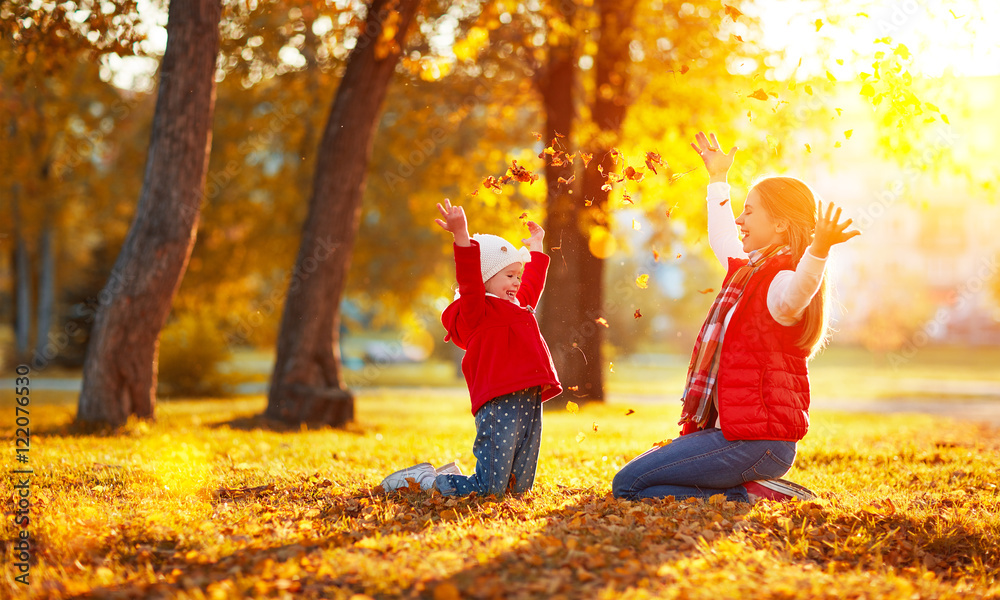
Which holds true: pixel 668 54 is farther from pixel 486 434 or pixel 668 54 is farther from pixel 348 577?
pixel 348 577

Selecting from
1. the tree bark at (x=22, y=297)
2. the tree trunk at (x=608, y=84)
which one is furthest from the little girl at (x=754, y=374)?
the tree bark at (x=22, y=297)

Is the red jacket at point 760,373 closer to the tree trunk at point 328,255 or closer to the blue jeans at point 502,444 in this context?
the blue jeans at point 502,444

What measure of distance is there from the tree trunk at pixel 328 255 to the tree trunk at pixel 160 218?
205cm

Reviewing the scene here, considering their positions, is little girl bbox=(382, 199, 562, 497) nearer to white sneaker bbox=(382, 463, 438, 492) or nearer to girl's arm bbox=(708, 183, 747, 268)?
white sneaker bbox=(382, 463, 438, 492)

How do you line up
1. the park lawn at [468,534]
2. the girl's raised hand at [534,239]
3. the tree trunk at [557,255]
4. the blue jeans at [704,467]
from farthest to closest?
the tree trunk at [557,255] → the girl's raised hand at [534,239] → the blue jeans at [704,467] → the park lawn at [468,534]

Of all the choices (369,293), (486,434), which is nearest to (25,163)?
(369,293)

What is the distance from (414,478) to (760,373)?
6.92ft

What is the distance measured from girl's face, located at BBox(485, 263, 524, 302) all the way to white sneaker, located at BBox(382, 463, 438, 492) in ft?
3.88

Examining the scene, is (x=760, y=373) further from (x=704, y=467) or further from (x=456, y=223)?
(x=456, y=223)

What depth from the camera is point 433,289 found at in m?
21.4

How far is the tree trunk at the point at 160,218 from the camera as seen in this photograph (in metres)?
7.56

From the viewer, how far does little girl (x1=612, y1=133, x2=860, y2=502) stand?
13.7 feet

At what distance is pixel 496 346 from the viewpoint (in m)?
4.48

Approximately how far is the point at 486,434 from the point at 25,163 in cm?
1726
